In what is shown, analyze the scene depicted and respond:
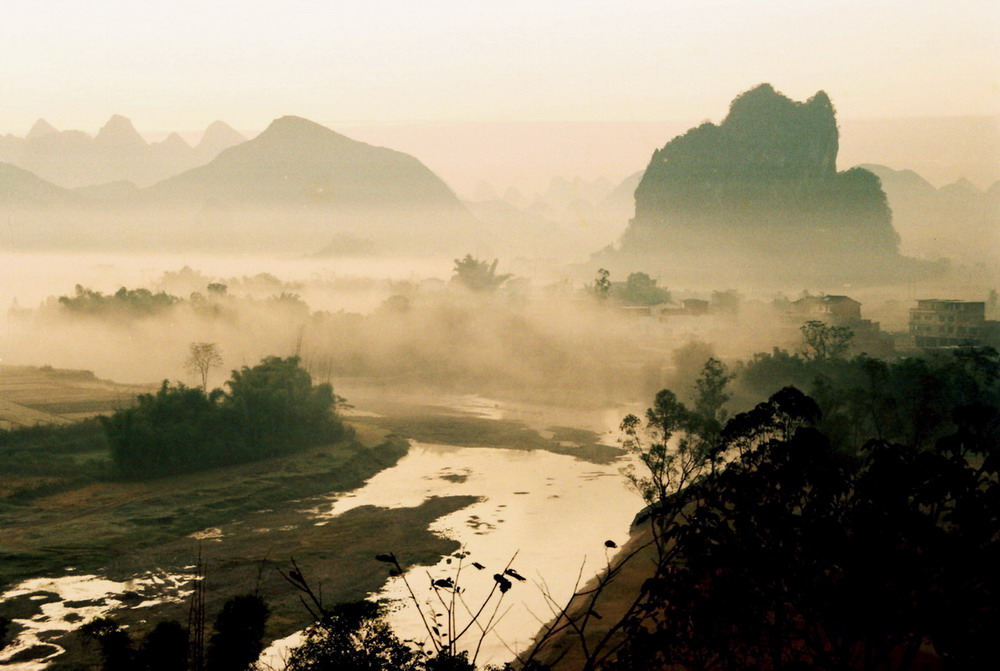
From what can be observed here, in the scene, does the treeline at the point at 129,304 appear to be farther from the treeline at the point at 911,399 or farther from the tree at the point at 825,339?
the treeline at the point at 911,399

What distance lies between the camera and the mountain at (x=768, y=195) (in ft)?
562

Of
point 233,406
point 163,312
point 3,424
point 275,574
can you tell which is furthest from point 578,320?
point 275,574

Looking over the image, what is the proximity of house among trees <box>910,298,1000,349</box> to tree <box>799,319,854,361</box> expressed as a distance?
29.0 feet

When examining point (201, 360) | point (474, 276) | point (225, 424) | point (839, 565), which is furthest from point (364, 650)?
point (474, 276)

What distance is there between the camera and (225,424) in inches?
2894

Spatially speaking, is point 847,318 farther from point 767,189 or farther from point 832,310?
point 767,189

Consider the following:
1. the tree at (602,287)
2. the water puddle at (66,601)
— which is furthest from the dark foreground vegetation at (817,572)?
the tree at (602,287)

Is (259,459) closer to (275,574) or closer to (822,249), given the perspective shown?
(275,574)

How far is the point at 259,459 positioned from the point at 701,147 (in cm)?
14055

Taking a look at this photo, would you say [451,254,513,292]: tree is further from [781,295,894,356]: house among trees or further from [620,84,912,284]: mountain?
[781,295,894,356]: house among trees

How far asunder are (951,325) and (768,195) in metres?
88.8

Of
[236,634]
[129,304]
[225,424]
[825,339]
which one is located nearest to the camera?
[236,634]

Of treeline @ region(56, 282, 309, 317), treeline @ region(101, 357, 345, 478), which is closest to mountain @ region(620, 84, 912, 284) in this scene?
treeline @ region(56, 282, 309, 317)

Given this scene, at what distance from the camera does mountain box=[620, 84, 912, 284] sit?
171m
